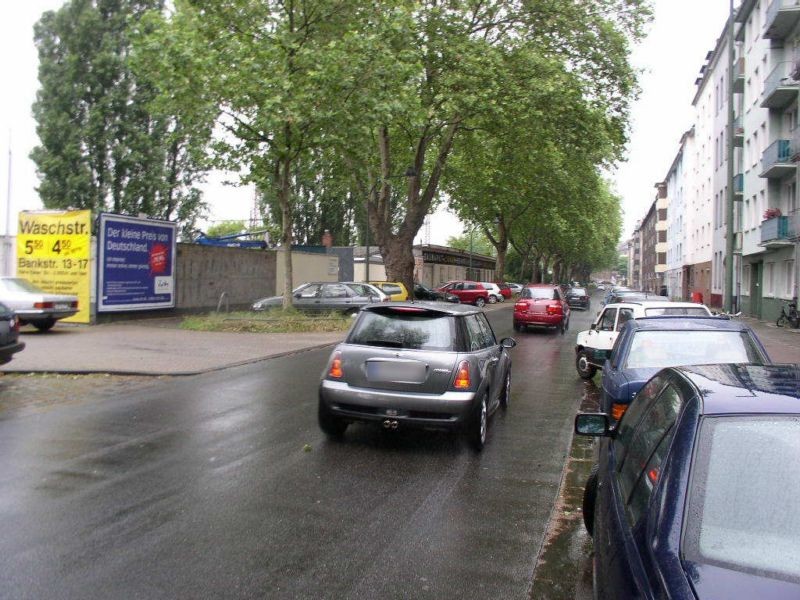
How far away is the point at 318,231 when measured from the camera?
5419 centimetres

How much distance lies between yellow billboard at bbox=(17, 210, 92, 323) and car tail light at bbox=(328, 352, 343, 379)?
15.0 metres

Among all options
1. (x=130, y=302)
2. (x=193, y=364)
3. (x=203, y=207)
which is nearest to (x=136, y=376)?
(x=193, y=364)

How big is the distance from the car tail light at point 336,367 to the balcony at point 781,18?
93.8ft

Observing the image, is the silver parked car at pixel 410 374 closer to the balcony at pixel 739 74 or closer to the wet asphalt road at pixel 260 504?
the wet asphalt road at pixel 260 504

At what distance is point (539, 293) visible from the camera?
77.3ft

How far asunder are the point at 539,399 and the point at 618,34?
62.1 feet

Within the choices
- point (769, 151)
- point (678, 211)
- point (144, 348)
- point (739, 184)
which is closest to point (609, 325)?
point (144, 348)

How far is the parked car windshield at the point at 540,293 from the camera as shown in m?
23.3

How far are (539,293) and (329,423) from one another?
1773cm

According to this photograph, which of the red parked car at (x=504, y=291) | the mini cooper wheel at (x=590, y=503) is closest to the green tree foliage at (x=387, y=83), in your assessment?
the mini cooper wheel at (x=590, y=503)

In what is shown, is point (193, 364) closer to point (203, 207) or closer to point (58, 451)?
point (58, 451)

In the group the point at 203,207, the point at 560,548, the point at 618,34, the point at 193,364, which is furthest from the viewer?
the point at 203,207

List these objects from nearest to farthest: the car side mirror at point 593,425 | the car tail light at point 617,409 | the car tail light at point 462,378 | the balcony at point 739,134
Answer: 1. the car side mirror at point 593,425
2. the car tail light at point 617,409
3. the car tail light at point 462,378
4. the balcony at point 739,134

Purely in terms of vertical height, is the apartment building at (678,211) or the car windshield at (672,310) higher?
the apartment building at (678,211)
